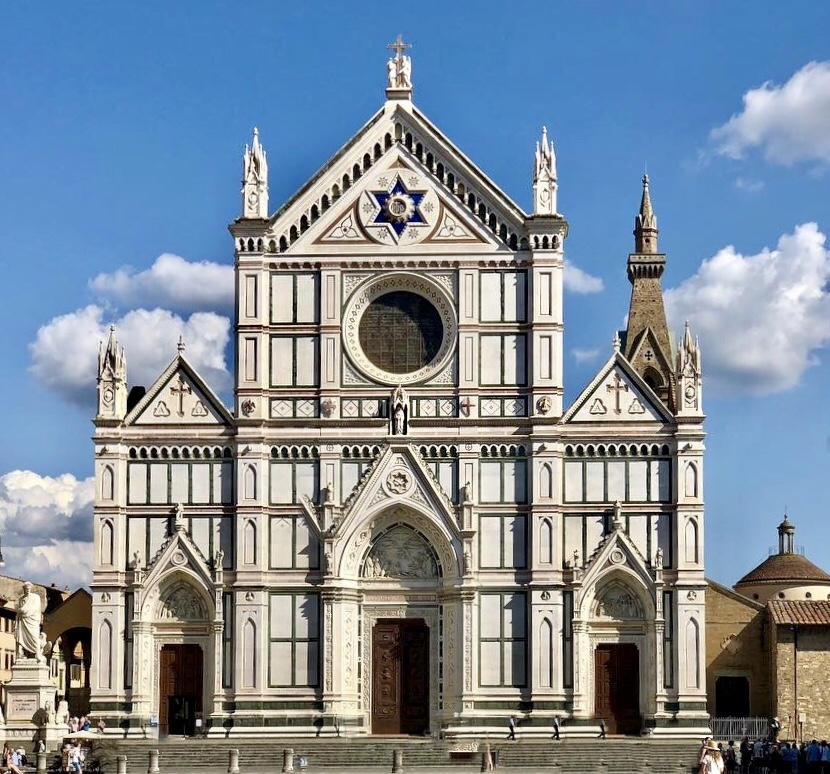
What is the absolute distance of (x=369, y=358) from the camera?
5381 cm

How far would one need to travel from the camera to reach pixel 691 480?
52.5 metres

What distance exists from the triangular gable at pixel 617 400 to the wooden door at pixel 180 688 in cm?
1293

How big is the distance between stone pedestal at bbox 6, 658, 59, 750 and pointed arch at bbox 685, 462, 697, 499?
18.8m

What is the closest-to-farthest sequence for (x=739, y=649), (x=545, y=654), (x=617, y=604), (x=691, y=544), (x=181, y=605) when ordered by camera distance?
1. (x=545, y=654)
2. (x=691, y=544)
3. (x=617, y=604)
4. (x=181, y=605)
5. (x=739, y=649)

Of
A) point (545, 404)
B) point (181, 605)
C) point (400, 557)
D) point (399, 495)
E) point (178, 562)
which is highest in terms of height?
point (545, 404)

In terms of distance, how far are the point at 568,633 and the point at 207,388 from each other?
41.7 ft

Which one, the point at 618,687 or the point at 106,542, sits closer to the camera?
the point at 618,687

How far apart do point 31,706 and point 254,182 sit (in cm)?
1644

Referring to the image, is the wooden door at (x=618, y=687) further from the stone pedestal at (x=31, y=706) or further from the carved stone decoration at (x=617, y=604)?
the stone pedestal at (x=31, y=706)

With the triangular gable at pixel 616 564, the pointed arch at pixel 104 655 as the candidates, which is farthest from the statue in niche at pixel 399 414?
the pointed arch at pixel 104 655

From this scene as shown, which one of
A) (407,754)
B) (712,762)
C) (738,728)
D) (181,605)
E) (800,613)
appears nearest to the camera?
(712,762)

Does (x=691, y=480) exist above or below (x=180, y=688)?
above

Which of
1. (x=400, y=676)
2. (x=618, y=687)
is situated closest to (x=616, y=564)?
(x=618, y=687)

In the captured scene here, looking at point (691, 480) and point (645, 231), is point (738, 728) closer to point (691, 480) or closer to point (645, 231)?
point (691, 480)
